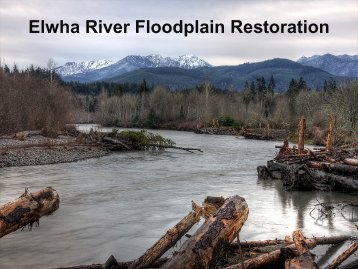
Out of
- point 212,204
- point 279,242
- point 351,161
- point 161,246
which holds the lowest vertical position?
point 279,242

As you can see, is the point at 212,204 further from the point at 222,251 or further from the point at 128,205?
the point at 128,205

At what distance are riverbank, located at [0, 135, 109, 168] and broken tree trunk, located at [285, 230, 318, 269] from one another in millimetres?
25166

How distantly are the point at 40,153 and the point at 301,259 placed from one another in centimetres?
3060

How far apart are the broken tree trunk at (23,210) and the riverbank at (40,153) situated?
1994 centimetres

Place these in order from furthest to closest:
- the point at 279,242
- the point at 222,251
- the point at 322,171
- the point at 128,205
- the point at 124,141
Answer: the point at 124,141 < the point at 322,171 < the point at 128,205 < the point at 279,242 < the point at 222,251

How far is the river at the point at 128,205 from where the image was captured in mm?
11086

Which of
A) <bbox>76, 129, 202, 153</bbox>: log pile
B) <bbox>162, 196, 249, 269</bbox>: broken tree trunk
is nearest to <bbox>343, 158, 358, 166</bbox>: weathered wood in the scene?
<bbox>162, 196, 249, 269</bbox>: broken tree trunk

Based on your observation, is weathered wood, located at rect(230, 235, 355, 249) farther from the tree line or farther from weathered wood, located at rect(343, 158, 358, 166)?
the tree line

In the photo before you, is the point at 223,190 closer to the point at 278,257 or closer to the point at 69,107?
the point at 278,257

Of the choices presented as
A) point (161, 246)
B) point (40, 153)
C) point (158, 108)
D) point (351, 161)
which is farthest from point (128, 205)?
point (158, 108)

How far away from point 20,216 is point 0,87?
1738 inches

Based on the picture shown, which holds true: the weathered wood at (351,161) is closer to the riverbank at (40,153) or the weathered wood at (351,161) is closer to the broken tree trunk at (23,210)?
the broken tree trunk at (23,210)

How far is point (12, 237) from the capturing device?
467 inches

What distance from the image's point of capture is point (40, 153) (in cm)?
3466
